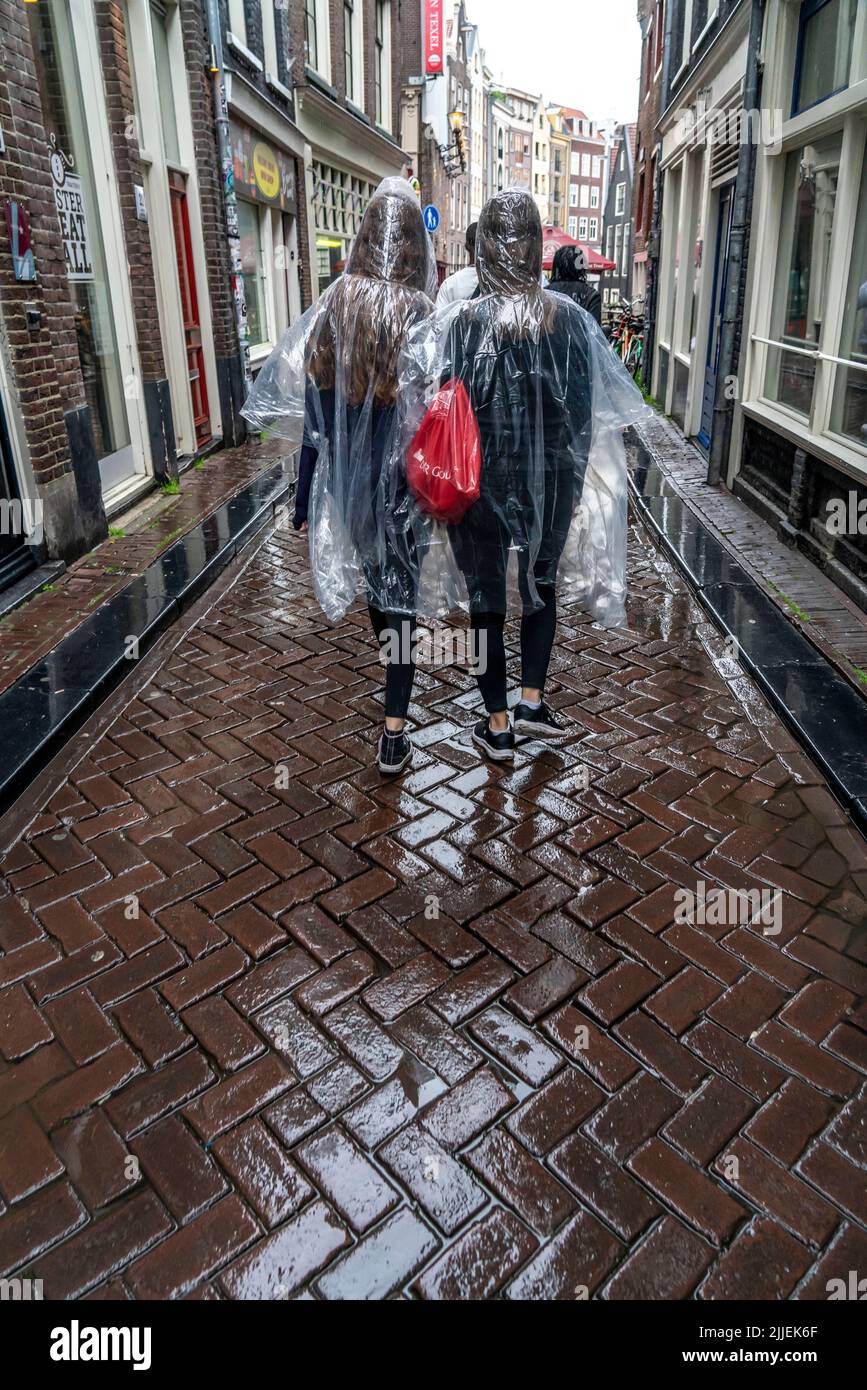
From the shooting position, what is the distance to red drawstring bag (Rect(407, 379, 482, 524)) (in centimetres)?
300

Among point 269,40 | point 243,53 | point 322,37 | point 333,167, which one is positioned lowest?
point 333,167

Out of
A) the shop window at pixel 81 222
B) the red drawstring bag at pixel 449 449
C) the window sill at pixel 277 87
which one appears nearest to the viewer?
the red drawstring bag at pixel 449 449

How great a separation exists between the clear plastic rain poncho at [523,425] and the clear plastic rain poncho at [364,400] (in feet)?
0.23

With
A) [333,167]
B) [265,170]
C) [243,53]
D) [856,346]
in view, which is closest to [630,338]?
[333,167]

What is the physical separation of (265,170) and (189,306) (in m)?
4.08

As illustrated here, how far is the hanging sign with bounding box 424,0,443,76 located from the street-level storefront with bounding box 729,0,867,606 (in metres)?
21.8

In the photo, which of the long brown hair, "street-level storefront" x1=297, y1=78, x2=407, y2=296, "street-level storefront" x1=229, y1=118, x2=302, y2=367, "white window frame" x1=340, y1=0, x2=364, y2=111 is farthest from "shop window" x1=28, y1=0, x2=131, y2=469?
"white window frame" x1=340, y1=0, x2=364, y2=111

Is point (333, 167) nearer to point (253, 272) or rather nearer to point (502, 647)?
point (253, 272)

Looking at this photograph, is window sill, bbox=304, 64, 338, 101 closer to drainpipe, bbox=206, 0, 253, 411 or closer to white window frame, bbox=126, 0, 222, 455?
drainpipe, bbox=206, 0, 253, 411

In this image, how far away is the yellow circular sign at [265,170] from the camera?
1164 cm

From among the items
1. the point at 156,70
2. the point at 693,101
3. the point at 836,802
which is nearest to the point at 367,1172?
the point at 836,802

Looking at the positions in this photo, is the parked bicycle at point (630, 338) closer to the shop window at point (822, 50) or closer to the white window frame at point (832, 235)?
the white window frame at point (832, 235)

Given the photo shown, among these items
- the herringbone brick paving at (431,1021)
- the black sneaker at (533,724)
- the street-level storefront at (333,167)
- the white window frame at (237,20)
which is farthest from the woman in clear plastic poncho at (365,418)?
the street-level storefront at (333,167)

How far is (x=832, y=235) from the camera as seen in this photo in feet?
Result: 18.4
